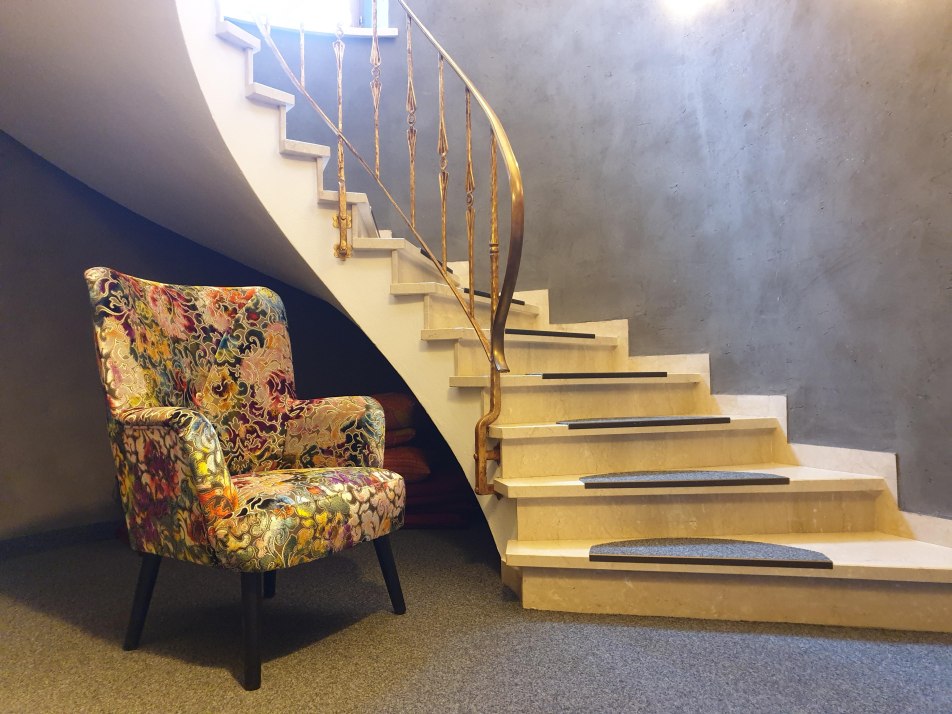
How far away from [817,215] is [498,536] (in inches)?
59.4

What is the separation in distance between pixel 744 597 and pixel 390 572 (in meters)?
0.95

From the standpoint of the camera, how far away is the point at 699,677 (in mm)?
1528

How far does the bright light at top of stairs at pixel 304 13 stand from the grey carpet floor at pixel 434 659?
2883 mm

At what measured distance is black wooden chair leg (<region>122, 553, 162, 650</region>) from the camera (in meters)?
1.75

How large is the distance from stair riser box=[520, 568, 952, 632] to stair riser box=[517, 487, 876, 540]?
17cm

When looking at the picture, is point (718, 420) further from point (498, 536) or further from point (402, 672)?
point (402, 672)

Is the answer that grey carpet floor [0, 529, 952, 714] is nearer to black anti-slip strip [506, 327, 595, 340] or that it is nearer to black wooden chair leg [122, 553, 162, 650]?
black wooden chair leg [122, 553, 162, 650]

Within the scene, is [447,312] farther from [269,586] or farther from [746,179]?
[746,179]

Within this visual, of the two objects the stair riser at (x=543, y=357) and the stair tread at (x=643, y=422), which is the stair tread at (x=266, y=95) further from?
the stair tread at (x=643, y=422)

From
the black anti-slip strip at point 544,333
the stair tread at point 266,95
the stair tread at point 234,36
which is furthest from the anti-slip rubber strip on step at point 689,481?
the stair tread at point 234,36

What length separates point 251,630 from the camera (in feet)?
5.08

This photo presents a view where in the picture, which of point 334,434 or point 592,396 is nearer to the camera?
point 334,434

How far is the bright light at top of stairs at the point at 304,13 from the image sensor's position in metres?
3.67

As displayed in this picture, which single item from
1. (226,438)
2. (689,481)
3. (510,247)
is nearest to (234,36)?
(510,247)
